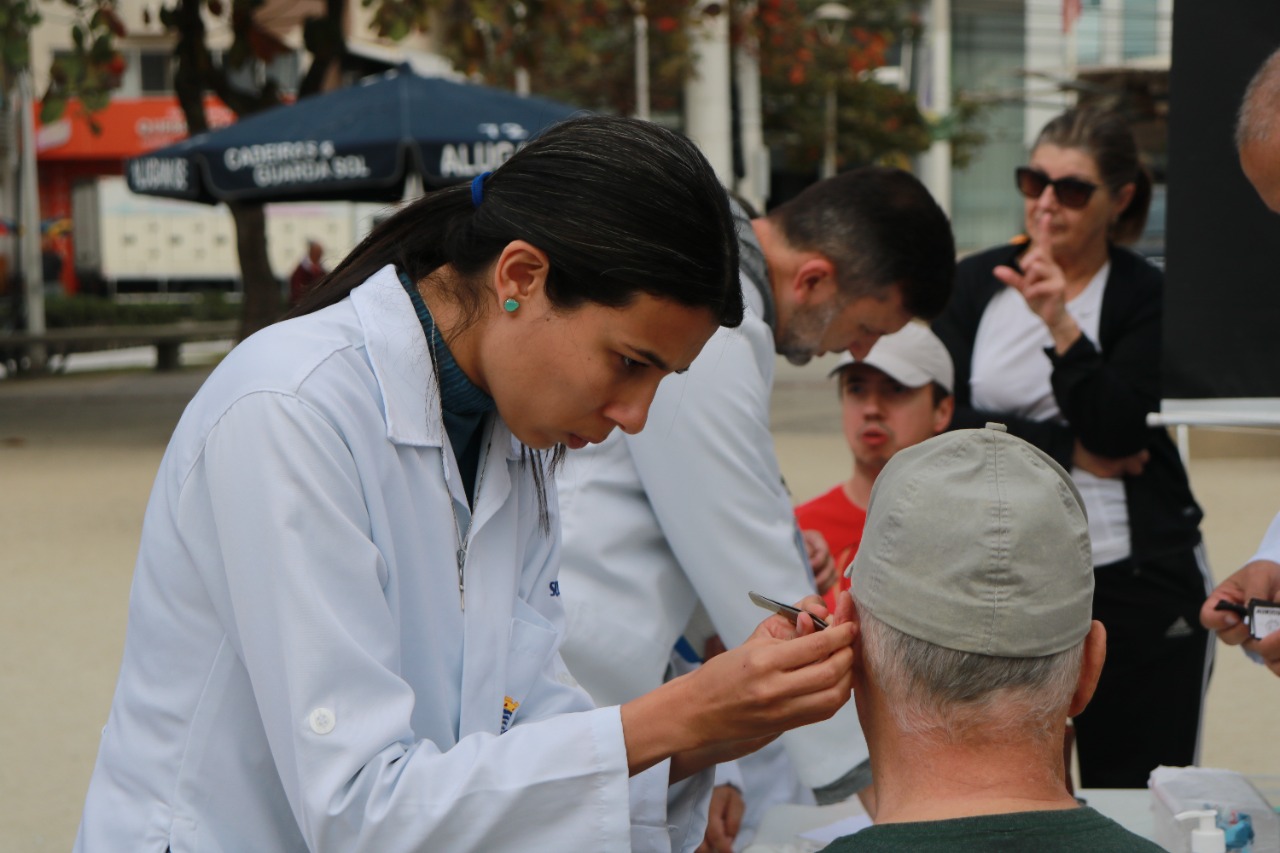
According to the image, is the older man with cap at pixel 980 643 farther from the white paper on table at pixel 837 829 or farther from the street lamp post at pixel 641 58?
the street lamp post at pixel 641 58

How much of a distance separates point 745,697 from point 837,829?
102 centimetres

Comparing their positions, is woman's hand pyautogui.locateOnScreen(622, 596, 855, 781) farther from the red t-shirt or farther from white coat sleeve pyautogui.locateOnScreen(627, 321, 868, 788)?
the red t-shirt

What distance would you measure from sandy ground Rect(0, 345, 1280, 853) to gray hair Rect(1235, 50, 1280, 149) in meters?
1.13

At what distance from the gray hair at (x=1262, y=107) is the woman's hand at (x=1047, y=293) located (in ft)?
2.19

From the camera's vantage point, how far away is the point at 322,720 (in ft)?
5.03

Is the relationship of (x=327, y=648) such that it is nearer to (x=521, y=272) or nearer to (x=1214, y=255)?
(x=521, y=272)

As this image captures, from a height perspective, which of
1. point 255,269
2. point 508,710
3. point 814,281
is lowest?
point 255,269

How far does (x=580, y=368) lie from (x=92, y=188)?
3570 centimetres

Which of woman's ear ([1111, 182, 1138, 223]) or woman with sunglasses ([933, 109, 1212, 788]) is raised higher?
woman's ear ([1111, 182, 1138, 223])

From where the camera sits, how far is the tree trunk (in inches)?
452

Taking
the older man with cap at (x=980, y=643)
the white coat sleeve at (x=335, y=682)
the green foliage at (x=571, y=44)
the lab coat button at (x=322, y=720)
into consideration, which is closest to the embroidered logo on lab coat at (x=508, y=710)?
the white coat sleeve at (x=335, y=682)

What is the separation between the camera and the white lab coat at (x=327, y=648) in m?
1.54

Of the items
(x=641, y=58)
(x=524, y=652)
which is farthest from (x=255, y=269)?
(x=641, y=58)

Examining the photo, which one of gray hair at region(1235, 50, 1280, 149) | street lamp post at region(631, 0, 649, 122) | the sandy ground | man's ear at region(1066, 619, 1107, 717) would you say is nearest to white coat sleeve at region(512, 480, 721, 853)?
man's ear at region(1066, 619, 1107, 717)
